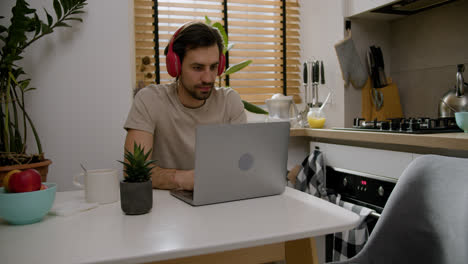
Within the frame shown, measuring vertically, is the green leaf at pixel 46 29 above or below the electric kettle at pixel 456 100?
above

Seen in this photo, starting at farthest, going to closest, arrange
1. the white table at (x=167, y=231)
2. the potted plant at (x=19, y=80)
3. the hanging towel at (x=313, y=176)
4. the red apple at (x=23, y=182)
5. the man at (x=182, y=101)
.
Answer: the hanging towel at (x=313, y=176) → the potted plant at (x=19, y=80) → the man at (x=182, y=101) → the red apple at (x=23, y=182) → the white table at (x=167, y=231)

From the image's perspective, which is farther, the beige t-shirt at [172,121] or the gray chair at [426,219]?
the beige t-shirt at [172,121]

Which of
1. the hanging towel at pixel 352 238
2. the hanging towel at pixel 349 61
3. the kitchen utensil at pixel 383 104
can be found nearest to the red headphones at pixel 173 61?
the hanging towel at pixel 352 238

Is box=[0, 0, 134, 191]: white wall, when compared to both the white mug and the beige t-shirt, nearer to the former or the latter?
the beige t-shirt

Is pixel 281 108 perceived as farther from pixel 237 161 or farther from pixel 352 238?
pixel 237 161

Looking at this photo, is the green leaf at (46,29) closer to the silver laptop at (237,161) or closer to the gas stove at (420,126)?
the silver laptop at (237,161)

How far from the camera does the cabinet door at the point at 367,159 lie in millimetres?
1602

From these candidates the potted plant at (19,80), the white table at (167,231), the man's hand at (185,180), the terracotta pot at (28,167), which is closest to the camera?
the white table at (167,231)

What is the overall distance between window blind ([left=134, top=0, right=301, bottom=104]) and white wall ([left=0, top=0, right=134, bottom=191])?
43 centimetres

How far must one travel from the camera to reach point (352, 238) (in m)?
1.70

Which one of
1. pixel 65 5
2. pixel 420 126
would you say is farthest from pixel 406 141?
pixel 65 5

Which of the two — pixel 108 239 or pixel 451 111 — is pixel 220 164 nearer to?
pixel 108 239

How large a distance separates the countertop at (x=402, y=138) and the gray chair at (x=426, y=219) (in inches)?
18.0

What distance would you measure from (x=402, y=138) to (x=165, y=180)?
42.0 inches
